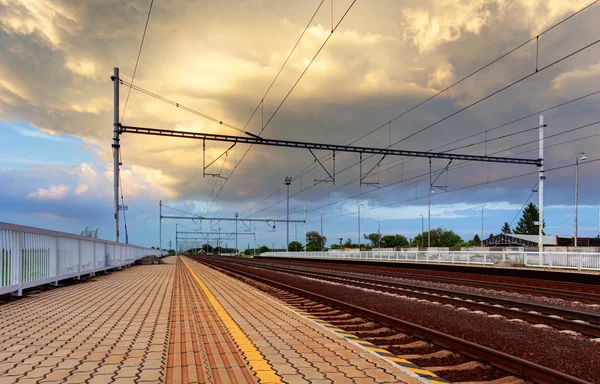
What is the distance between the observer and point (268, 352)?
5.84 meters

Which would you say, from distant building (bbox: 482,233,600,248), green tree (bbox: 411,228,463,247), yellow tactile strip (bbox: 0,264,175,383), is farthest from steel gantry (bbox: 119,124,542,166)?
green tree (bbox: 411,228,463,247)

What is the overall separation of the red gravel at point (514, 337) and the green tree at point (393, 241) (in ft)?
415

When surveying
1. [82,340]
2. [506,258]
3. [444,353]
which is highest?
[82,340]

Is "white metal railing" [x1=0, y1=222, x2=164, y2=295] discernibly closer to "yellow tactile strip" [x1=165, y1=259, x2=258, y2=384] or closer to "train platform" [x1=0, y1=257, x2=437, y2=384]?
"train platform" [x1=0, y1=257, x2=437, y2=384]

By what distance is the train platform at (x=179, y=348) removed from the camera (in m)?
4.77

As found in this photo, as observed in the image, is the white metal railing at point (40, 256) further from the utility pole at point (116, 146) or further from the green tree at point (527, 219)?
the green tree at point (527, 219)

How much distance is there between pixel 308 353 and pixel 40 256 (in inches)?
390

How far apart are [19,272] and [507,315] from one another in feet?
37.5

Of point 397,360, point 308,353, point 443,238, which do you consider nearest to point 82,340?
point 308,353

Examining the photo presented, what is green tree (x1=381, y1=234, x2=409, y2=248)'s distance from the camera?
443 ft

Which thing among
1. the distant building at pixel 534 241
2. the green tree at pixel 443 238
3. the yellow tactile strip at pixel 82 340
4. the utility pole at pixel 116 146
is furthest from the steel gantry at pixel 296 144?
the green tree at pixel 443 238

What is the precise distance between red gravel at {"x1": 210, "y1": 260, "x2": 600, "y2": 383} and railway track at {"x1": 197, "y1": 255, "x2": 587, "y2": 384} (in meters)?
0.69

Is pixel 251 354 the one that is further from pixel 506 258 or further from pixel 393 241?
pixel 393 241

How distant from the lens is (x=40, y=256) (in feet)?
A: 41.3
